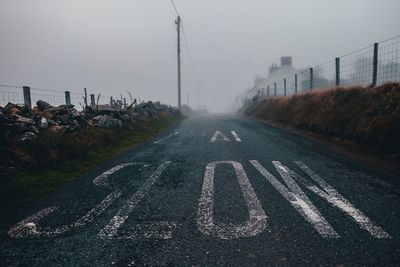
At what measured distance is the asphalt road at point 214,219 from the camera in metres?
2.90

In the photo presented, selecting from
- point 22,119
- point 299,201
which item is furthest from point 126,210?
point 22,119

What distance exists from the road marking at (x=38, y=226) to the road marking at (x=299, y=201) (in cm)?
281

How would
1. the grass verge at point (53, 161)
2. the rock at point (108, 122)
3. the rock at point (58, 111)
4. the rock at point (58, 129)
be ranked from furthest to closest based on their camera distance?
the rock at point (108, 122) → the rock at point (58, 111) → the rock at point (58, 129) → the grass verge at point (53, 161)

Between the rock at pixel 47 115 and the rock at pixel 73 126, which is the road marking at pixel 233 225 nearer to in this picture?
the rock at pixel 73 126

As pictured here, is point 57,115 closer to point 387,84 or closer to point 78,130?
point 78,130

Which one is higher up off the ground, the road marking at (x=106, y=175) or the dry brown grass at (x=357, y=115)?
the dry brown grass at (x=357, y=115)

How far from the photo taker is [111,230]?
352 cm

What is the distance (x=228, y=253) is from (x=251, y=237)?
1.42ft

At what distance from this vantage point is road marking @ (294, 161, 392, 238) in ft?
11.1

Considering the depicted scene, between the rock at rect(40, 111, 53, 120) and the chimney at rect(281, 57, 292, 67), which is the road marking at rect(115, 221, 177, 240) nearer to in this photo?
the rock at rect(40, 111, 53, 120)

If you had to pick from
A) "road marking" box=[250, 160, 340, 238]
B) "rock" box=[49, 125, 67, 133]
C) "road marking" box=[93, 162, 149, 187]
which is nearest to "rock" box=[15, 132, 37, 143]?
"rock" box=[49, 125, 67, 133]

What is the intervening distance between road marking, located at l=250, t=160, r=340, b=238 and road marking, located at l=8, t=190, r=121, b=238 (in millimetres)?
2809

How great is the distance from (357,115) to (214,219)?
7994 mm

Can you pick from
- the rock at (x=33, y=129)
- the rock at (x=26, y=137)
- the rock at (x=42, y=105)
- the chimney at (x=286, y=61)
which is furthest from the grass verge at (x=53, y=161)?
the chimney at (x=286, y=61)
